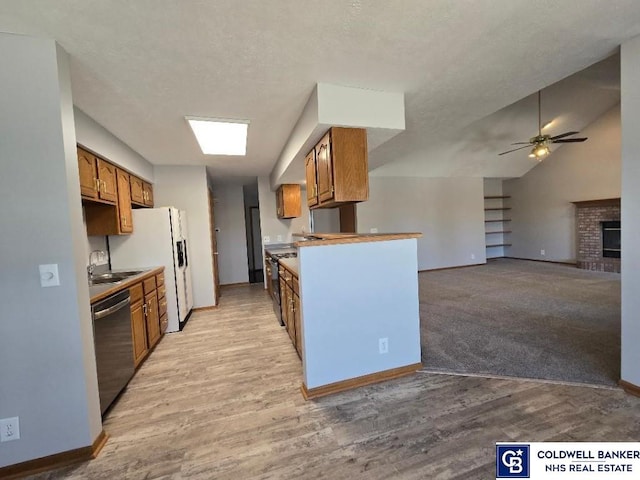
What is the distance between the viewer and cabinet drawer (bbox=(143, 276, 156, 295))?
2938mm

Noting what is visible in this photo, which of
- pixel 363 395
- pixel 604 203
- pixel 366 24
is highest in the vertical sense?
pixel 366 24

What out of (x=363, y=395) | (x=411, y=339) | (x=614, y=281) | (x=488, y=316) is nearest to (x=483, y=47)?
(x=411, y=339)

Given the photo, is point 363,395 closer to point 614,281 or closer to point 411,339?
point 411,339

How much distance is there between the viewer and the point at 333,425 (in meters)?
1.77

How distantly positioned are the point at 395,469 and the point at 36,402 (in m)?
2.02

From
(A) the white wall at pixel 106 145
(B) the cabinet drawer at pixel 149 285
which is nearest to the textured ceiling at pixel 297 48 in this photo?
(A) the white wall at pixel 106 145

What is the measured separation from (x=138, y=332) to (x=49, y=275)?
137 centimetres

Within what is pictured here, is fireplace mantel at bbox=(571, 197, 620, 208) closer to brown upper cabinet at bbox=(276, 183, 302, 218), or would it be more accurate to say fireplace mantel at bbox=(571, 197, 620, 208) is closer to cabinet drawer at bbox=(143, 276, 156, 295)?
brown upper cabinet at bbox=(276, 183, 302, 218)

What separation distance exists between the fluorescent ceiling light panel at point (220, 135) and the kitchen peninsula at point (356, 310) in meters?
1.62

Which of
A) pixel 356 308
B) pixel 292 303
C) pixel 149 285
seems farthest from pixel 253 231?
pixel 356 308

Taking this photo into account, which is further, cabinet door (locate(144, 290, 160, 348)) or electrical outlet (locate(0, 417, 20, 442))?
cabinet door (locate(144, 290, 160, 348))

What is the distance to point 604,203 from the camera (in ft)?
19.8

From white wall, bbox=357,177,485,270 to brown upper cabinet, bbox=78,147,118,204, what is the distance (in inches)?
193

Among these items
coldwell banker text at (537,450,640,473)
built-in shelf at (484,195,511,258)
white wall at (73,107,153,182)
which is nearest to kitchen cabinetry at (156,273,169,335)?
white wall at (73,107,153,182)
